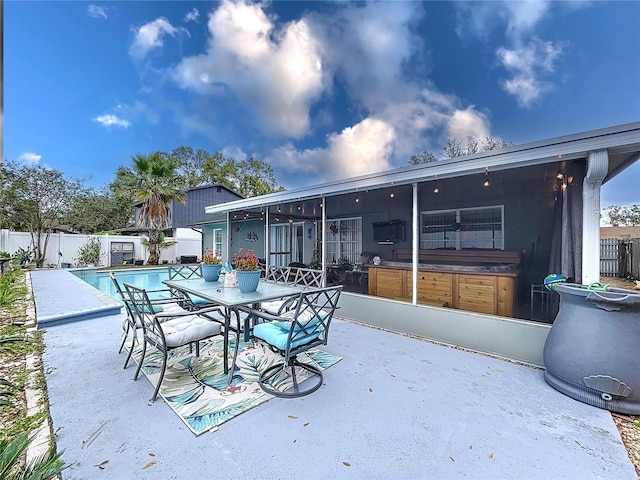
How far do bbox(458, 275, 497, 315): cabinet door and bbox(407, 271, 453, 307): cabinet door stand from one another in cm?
19

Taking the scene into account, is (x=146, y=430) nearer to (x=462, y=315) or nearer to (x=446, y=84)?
(x=462, y=315)

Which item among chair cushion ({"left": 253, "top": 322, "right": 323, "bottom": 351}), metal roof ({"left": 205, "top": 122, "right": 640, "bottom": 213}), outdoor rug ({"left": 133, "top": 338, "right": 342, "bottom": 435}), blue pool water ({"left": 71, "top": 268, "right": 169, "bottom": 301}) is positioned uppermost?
metal roof ({"left": 205, "top": 122, "right": 640, "bottom": 213})

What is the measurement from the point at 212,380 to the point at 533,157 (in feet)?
13.8

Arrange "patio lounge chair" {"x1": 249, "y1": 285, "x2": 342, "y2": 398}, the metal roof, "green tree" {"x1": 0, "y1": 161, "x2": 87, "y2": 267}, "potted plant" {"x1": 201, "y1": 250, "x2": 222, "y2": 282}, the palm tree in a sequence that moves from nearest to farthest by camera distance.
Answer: "patio lounge chair" {"x1": 249, "y1": 285, "x2": 342, "y2": 398}
the metal roof
"potted plant" {"x1": 201, "y1": 250, "x2": 222, "y2": 282}
"green tree" {"x1": 0, "y1": 161, "x2": 87, "y2": 267}
the palm tree

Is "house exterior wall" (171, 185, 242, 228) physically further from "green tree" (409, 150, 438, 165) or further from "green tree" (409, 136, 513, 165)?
"green tree" (409, 136, 513, 165)

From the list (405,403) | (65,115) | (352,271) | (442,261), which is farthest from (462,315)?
(65,115)

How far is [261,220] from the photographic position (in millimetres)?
10500

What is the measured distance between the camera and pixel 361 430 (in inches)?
82.1

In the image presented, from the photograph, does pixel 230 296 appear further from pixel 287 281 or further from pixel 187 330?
pixel 287 281

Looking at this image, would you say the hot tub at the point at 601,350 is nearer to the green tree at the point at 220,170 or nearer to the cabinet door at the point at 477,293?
the cabinet door at the point at 477,293

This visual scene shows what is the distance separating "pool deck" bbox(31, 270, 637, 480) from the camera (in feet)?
5.69

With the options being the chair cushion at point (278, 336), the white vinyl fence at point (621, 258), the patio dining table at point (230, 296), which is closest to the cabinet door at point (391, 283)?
the patio dining table at point (230, 296)

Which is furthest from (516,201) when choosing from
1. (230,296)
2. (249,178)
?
(249,178)

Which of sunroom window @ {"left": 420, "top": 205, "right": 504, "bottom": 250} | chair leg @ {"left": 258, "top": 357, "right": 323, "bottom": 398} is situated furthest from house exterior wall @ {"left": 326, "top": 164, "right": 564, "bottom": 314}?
chair leg @ {"left": 258, "top": 357, "right": 323, "bottom": 398}
